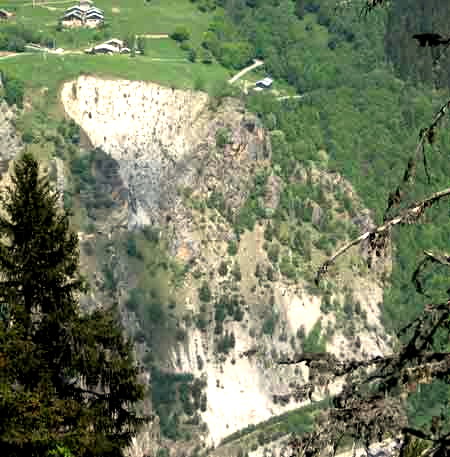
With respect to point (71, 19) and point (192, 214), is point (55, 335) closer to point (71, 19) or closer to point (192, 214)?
point (192, 214)

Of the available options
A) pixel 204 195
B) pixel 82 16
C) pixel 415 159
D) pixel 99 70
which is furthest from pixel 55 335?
pixel 82 16

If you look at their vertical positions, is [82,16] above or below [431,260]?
above

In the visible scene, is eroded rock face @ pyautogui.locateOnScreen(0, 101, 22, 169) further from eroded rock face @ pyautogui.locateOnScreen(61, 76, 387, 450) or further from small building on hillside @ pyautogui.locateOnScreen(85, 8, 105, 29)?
small building on hillside @ pyautogui.locateOnScreen(85, 8, 105, 29)

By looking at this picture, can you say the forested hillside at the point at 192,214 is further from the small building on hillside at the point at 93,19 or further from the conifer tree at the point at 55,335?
the conifer tree at the point at 55,335

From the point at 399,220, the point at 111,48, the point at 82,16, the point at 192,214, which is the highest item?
the point at 82,16

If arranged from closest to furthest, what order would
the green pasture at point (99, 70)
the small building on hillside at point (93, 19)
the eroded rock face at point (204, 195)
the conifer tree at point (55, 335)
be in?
the conifer tree at point (55, 335) → the green pasture at point (99, 70) → the eroded rock face at point (204, 195) → the small building on hillside at point (93, 19)

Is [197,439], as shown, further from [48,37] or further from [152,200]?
[48,37]

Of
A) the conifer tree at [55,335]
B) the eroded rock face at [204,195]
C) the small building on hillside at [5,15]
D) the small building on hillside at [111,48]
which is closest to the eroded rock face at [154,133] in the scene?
the eroded rock face at [204,195]
